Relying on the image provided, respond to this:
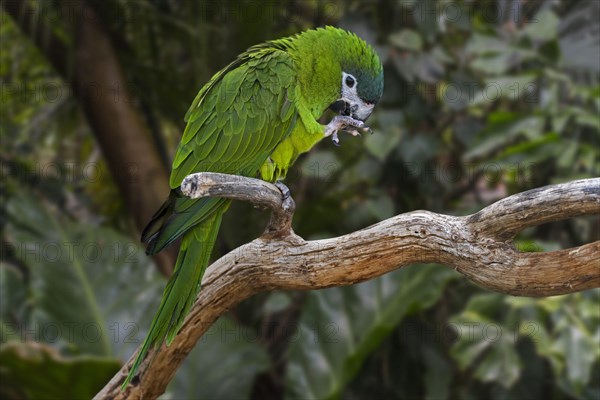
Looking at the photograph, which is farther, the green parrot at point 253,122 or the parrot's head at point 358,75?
the parrot's head at point 358,75

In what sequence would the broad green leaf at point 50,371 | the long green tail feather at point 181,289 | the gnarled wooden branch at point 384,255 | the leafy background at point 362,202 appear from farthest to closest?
the leafy background at point 362,202, the broad green leaf at point 50,371, the long green tail feather at point 181,289, the gnarled wooden branch at point 384,255

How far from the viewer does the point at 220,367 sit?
7.72 ft

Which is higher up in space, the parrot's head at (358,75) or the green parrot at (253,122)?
the parrot's head at (358,75)

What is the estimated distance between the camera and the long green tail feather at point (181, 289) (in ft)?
4.03

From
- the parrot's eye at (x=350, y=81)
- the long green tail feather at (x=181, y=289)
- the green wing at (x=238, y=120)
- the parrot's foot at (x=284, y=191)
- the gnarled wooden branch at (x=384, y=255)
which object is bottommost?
the long green tail feather at (x=181, y=289)

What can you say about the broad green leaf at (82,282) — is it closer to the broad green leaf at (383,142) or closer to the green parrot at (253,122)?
the broad green leaf at (383,142)

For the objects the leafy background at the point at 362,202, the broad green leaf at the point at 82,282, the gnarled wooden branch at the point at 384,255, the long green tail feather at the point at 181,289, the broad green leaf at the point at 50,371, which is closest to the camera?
the gnarled wooden branch at the point at 384,255

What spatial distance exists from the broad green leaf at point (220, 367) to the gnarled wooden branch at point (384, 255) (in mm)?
932

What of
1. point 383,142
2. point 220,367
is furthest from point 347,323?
point 383,142

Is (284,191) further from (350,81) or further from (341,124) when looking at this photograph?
(350,81)

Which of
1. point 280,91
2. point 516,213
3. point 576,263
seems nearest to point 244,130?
point 280,91

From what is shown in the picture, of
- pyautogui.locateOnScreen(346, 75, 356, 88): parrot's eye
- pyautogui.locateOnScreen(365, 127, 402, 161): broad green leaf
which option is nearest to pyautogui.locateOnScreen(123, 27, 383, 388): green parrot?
pyautogui.locateOnScreen(346, 75, 356, 88): parrot's eye

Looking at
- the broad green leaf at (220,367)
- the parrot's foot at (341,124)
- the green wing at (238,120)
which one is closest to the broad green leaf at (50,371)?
the broad green leaf at (220,367)

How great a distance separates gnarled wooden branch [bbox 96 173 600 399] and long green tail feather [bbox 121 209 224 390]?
99 millimetres
